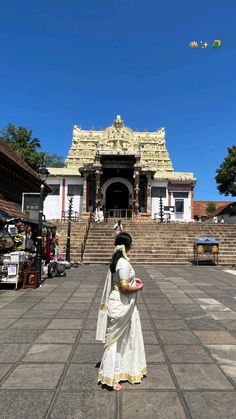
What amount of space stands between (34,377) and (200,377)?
5.86 feet

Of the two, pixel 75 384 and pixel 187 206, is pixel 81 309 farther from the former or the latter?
pixel 187 206

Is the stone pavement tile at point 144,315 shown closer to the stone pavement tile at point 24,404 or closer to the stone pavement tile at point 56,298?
the stone pavement tile at point 56,298

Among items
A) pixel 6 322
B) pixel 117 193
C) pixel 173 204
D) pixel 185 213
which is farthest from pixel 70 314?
pixel 185 213

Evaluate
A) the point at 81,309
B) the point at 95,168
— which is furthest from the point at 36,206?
the point at 95,168

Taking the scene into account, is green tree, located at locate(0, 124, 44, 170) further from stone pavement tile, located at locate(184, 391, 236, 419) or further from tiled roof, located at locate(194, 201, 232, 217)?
stone pavement tile, located at locate(184, 391, 236, 419)

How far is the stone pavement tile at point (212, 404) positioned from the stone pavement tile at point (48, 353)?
176cm

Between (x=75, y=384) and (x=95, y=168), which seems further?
(x=95, y=168)

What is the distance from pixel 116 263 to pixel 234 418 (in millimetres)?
1741

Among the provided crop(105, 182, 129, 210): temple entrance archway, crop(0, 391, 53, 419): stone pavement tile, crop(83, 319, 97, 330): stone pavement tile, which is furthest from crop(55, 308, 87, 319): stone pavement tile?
crop(105, 182, 129, 210): temple entrance archway

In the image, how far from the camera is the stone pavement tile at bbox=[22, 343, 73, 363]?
4883 millimetres

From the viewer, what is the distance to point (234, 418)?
337 centimetres

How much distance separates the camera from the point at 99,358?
4.98 metres

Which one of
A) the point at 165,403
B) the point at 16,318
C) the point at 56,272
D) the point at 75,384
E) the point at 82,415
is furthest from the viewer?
the point at 56,272

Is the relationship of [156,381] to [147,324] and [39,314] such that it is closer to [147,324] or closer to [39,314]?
[147,324]
